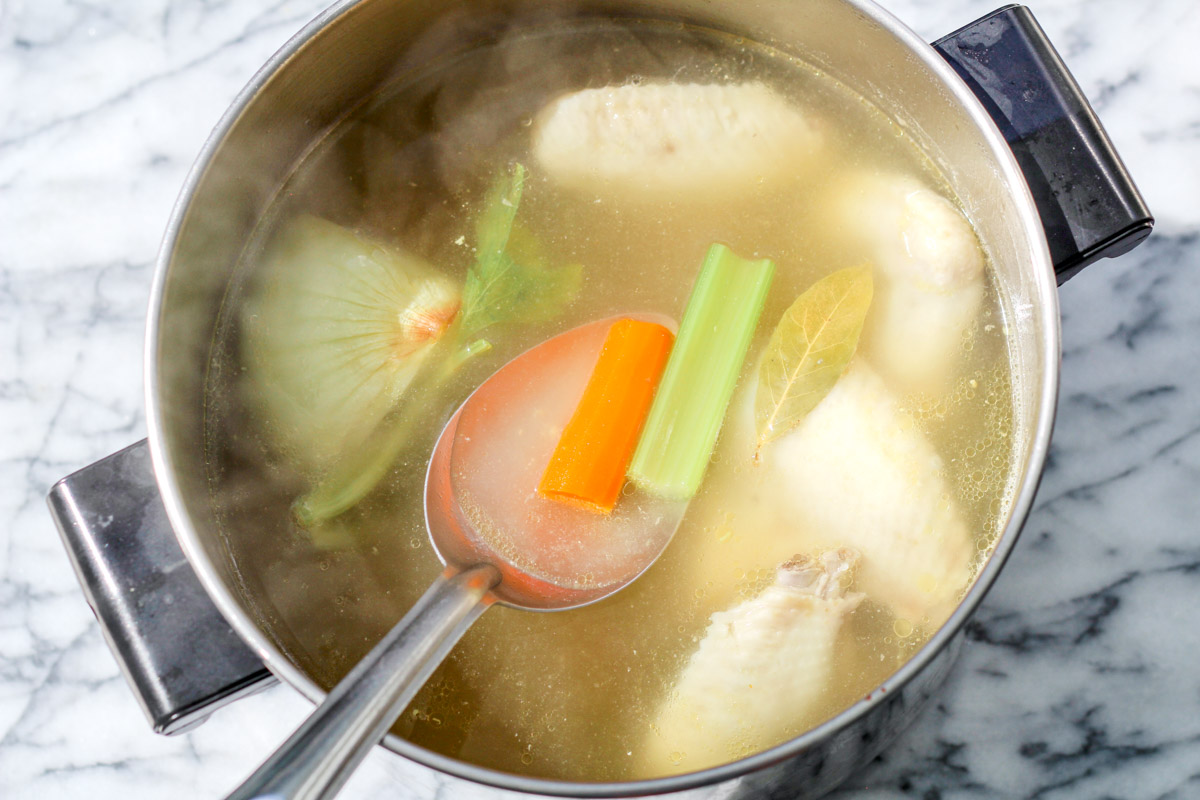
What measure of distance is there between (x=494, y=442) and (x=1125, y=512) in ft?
1.83

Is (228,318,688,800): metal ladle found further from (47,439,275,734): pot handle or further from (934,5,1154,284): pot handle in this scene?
(934,5,1154,284): pot handle

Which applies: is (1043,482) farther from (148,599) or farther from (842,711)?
(148,599)

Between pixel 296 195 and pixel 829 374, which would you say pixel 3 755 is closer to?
pixel 296 195

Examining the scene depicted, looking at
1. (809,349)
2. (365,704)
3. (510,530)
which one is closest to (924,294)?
(809,349)

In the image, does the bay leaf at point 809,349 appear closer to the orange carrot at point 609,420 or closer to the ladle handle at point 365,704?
the orange carrot at point 609,420

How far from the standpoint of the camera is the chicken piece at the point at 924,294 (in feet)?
2.38

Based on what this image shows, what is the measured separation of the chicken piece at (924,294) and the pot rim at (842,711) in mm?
69

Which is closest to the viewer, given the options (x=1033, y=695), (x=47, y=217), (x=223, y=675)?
(x=223, y=675)

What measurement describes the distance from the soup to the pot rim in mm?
108

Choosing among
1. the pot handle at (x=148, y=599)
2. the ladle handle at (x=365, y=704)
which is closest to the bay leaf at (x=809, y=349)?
the ladle handle at (x=365, y=704)

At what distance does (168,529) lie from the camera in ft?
2.06

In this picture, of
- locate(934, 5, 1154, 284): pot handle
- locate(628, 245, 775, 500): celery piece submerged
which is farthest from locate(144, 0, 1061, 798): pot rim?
locate(628, 245, 775, 500): celery piece submerged

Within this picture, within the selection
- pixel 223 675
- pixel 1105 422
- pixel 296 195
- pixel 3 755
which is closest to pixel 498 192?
pixel 296 195

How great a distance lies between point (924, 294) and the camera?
73 centimetres
